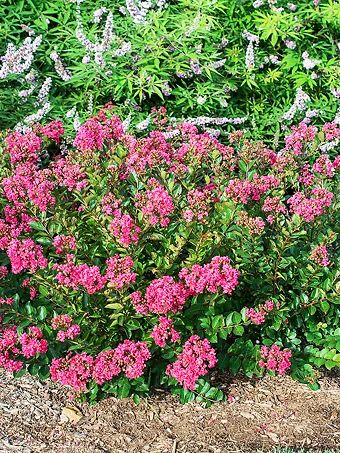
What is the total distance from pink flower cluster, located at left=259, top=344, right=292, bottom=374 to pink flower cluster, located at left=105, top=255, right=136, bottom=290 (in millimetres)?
837

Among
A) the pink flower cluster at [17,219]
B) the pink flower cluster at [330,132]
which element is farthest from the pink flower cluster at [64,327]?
the pink flower cluster at [330,132]

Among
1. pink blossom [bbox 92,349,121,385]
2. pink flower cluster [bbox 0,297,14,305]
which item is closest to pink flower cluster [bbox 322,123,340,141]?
pink blossom [bbox 92,349,121,385]

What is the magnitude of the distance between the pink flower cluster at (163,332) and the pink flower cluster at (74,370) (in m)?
0.34

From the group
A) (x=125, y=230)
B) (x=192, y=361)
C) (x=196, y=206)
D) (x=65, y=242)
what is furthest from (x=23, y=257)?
(x=192, y=361)

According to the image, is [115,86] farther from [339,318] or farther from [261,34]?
[339,318]

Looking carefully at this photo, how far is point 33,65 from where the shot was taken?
20.2 ft

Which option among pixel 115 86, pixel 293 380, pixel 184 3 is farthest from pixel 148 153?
pixel 184 3

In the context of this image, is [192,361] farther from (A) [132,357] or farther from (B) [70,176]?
(B) [70,176]

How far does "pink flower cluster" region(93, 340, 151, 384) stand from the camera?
12.0ft

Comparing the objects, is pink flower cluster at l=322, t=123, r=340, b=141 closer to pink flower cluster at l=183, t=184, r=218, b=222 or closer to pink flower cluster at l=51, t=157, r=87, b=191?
pink flower cluster at l=183, t=184, r=218, b=222

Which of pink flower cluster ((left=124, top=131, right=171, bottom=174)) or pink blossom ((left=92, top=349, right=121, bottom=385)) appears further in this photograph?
pink flower cluster ((left=124, top=131, right=171, bottom=174))

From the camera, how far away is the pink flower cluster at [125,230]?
355 cm

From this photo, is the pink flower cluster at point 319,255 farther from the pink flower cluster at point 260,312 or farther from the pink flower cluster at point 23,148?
the pink flower cluster at point 23,148

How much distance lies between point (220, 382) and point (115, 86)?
8.93 ft
